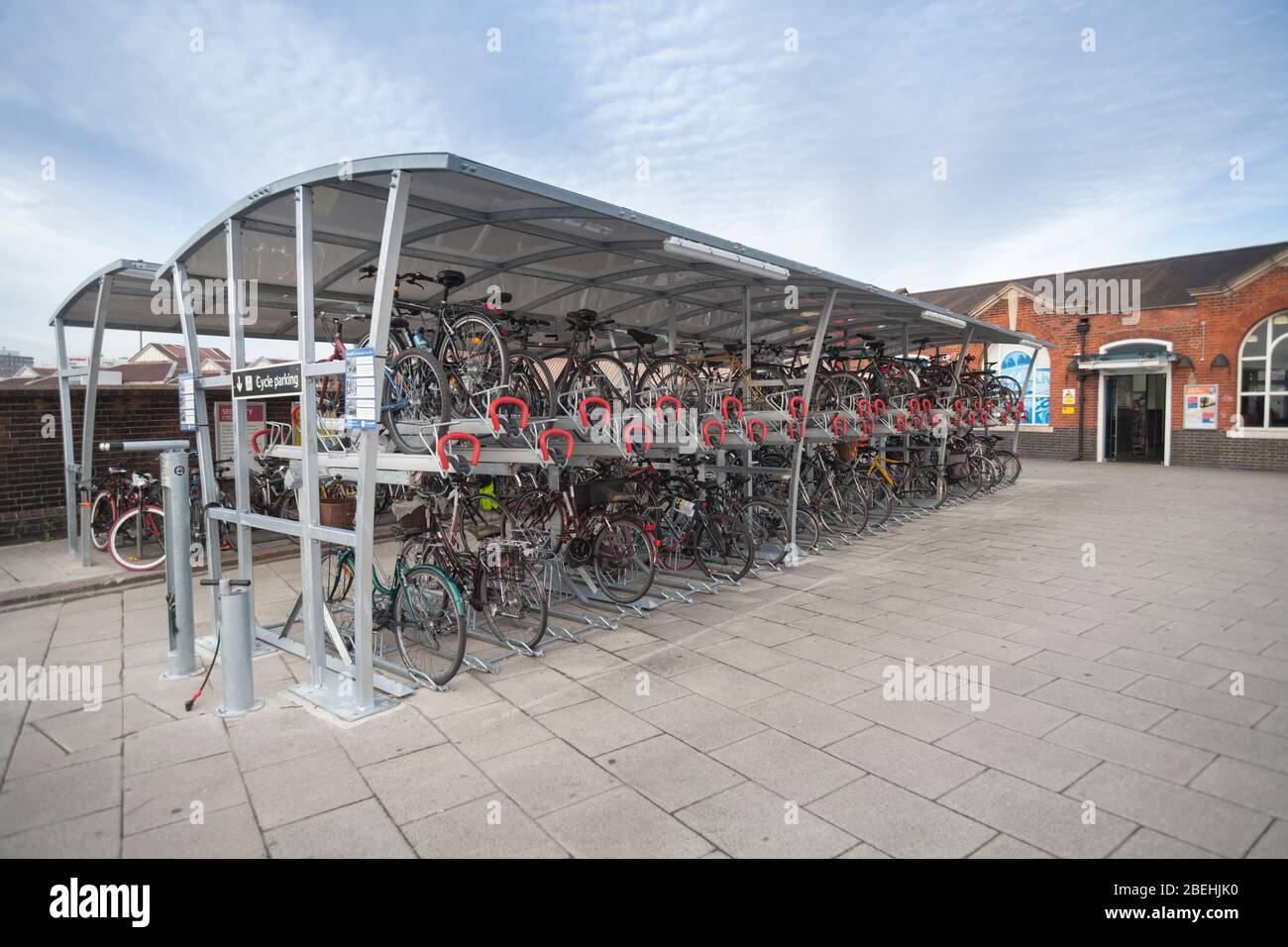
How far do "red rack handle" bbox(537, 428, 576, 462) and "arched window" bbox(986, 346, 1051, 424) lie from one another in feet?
54.5

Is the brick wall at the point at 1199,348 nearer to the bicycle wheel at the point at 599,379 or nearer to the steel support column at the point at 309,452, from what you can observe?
the bicycle wheel at the point at 599,379

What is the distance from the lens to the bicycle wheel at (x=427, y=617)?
4.03 m

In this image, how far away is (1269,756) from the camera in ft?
9.89

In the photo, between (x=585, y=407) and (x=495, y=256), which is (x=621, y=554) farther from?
(x=495, y=256)

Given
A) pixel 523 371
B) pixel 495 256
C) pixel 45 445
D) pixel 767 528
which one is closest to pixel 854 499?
pixel 767 528

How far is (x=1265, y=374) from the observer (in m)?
14.9

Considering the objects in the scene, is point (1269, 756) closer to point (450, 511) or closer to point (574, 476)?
point (450, 511)

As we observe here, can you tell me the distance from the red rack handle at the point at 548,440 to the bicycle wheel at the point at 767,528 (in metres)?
2.63

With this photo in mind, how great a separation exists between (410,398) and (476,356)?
49cm

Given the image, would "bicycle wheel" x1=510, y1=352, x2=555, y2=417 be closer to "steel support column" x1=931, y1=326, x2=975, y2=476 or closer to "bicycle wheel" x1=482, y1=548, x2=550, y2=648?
"bicycle wheel" x1=482, y1=548, x2=550, y2=648

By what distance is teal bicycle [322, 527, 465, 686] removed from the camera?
3.96 metres

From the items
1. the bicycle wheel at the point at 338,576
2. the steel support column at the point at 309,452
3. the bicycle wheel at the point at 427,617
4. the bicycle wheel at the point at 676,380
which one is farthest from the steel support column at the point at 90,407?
the bicycle wheel at the point at 676,380
